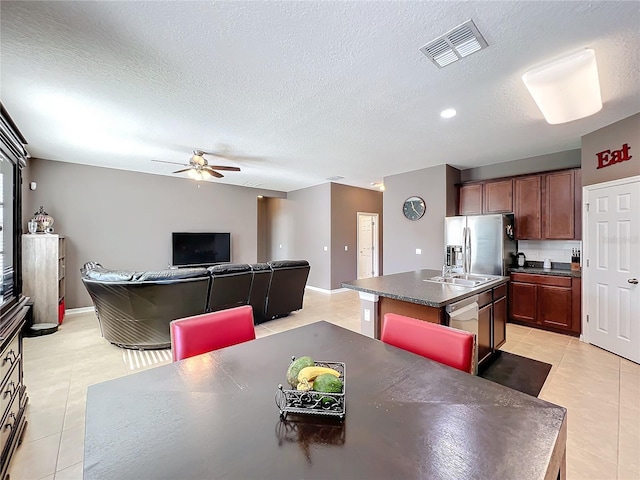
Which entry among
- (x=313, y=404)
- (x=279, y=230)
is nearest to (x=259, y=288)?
(x=313, y=404)

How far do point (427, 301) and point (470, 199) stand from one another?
149 inches

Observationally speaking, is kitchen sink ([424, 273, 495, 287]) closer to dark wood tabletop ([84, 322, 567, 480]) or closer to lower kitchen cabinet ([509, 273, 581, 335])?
lower kitchen cabinet ([509, 273, 581, 335])

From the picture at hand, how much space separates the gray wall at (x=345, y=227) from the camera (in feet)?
22.6

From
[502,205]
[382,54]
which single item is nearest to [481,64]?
[382,54]

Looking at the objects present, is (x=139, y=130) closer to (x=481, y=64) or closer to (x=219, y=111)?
(x=219, y=111)

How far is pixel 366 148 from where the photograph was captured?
4.18 m

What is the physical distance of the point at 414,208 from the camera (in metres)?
5.54

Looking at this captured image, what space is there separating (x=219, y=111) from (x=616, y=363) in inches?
198

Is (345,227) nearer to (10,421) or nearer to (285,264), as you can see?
(285,264)

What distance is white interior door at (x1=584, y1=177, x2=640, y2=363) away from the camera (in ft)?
10.1

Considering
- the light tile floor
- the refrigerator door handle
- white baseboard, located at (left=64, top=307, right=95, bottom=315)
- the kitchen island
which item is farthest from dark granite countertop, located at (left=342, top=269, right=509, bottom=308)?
white baseboard, located at (left=64, top=307, right=95, bottom=315)

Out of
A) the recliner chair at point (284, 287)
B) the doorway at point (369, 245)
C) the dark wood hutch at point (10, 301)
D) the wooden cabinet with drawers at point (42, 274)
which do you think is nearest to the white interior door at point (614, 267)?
the recliner chair at point (284, 287)

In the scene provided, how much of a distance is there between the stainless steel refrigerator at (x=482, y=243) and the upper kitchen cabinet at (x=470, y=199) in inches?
22.1

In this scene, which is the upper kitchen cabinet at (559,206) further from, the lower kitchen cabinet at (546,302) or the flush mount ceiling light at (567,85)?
the flush mount ceiling light at (567,85)
